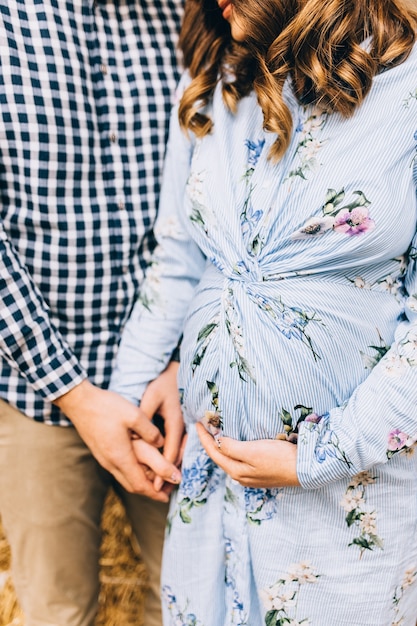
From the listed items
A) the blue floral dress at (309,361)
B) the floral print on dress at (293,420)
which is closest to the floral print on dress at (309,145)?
the blue floral dress at (309,361)

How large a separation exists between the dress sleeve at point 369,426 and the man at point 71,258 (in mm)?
366

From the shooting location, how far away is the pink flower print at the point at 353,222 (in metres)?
1.00

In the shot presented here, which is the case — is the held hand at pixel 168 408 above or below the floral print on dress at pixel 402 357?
below

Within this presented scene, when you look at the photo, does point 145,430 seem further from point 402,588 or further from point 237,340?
point 402,588

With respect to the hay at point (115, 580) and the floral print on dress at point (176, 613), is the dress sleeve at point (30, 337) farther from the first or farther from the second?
the hay at point (115, 580)

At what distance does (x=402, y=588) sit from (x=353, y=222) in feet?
2.11

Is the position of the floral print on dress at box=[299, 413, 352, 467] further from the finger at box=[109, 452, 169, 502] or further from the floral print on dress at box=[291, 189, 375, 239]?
the finger at box=[109, 452, 169, 502]

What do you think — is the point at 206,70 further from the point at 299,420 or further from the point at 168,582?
the point at 168,582

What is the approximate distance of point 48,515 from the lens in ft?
4.51

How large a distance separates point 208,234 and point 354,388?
Result: 14.4 inches

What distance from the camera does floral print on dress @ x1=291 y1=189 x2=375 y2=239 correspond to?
3.28 feet

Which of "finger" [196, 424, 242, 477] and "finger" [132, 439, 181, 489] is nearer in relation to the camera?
"finger" [196, 424, 242, 477]

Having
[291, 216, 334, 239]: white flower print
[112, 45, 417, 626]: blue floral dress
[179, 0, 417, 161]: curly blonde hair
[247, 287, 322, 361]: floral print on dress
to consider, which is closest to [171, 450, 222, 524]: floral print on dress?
[112, 45, 417, 626]: blue floral dress

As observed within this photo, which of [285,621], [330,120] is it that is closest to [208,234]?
[330,120]
